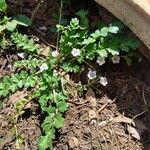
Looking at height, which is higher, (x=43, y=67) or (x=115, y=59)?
(x=115, y=59)

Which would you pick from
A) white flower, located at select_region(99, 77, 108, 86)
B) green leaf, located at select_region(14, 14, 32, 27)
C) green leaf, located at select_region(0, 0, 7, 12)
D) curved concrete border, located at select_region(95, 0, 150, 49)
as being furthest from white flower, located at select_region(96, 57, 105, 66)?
green leaf, located at select_region(0, 0, 7, 12)

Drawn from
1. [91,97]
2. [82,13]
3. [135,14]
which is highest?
[135,14]

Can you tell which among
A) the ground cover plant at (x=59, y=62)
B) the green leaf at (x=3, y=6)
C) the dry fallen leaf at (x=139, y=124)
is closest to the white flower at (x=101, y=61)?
the ground cover plant at (x=59, y=62)

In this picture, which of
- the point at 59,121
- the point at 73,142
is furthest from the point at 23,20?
the point at 73,142

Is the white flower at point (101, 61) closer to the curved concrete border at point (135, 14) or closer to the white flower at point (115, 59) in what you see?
the white flower at point (115, 59)

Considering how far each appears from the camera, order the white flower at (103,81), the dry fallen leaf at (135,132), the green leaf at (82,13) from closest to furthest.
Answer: the dry fallen leaf at (135,132) → the white flower at (103,81) → the green leaf at (82,13)

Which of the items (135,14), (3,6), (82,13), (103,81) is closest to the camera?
(135,14)

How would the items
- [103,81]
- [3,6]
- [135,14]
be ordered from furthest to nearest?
[3,6] → [103,81] → [135,14]

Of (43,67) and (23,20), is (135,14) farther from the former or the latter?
(23,20)
